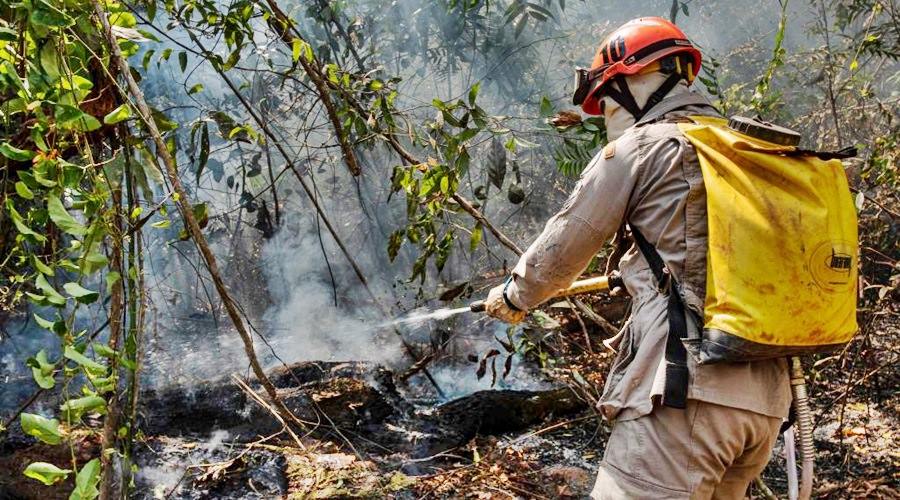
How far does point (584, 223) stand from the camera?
7.29 ft

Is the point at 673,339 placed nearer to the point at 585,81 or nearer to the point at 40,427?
the point at 585,81

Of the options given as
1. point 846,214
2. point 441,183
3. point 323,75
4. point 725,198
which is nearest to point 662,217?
point 725,198

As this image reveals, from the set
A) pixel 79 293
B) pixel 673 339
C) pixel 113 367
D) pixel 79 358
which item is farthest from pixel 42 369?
pixel 673 339

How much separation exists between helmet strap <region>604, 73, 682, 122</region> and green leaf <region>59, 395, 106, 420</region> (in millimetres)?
1849

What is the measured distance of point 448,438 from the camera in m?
4.77

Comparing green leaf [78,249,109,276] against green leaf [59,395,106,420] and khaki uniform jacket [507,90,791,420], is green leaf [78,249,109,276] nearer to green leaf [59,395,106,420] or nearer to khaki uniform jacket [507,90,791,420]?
green leaf [59,395,106,420]

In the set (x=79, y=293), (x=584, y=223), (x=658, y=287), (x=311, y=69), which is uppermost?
(x=311, y=69)

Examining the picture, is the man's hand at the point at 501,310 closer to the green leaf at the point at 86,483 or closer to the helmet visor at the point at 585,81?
the helmet visor at the point at 585,81

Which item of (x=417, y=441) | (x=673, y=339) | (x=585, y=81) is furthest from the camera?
(x=417, y=441)

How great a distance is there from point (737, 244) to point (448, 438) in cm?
323

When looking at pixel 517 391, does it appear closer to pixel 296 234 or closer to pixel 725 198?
pixel 725 198

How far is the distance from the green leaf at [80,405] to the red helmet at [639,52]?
1854 mm

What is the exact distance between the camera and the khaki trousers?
2.03m

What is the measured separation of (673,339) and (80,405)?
157 centimetres
